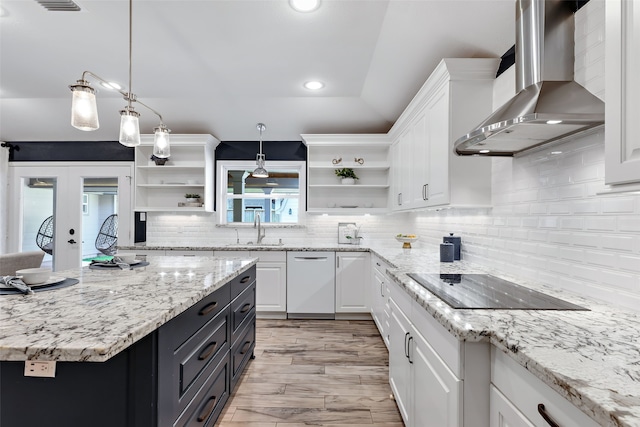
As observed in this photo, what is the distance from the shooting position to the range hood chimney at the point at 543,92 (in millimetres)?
1278

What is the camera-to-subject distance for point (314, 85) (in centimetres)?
327

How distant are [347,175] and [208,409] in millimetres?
3185

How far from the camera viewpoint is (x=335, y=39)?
246 centimetres

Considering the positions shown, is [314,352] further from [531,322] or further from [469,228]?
[531,322]

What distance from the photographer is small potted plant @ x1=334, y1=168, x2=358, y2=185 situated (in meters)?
4.22

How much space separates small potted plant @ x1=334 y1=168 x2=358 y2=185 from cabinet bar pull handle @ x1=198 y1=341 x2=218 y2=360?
2.88 metres

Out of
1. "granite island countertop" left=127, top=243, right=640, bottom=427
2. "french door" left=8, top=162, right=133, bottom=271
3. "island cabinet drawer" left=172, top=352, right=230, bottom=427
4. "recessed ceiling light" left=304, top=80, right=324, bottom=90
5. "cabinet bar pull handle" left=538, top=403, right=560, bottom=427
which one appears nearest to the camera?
"granite island countertop" left=127, top=243, right=640, bottom=427

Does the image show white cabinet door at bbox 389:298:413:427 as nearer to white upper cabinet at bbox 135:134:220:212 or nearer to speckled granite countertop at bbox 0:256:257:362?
speckled granite countertop at bbox 0:256:257:362

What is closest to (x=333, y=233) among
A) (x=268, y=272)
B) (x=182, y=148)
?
(x=268, y=272)

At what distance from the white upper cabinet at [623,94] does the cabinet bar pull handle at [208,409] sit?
1921 millimetres

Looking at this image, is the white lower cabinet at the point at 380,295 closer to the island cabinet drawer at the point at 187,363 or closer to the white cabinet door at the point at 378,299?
the white cabinet door at the point at 378,299

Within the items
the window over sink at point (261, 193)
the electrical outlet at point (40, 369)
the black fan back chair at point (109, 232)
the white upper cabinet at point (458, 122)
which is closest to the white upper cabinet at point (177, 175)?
the window over sink at point (261, 193)

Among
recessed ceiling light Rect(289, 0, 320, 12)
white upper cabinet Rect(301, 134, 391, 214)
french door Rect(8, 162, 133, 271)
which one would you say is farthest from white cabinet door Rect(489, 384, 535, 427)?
french door Rect(8, 162, 133, 271)

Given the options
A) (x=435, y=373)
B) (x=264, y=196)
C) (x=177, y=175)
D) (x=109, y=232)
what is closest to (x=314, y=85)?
(x=264, y=196)
